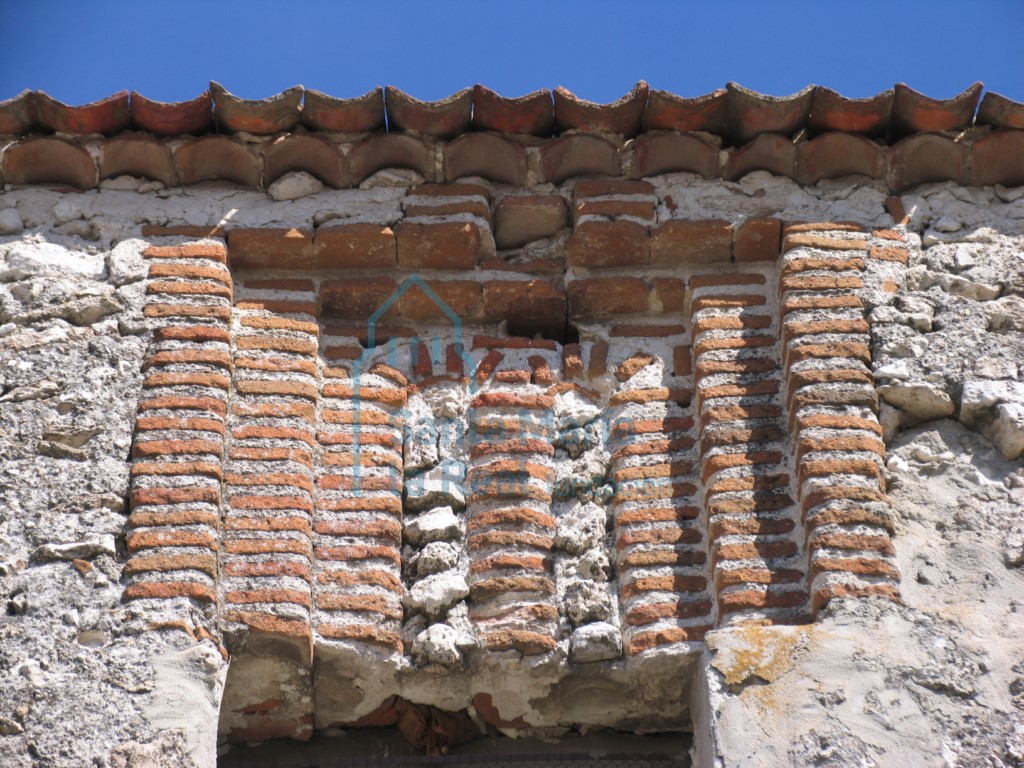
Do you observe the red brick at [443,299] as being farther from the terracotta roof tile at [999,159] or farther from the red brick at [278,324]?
the terracotta roof tile at [999,159]

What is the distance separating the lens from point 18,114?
16.1 feet

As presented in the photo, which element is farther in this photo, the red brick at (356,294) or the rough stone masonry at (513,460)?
the red brick at (356,294)

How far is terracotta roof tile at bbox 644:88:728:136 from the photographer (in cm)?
489

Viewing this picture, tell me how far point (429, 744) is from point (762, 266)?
1.92 metres

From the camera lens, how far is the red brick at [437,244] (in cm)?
488

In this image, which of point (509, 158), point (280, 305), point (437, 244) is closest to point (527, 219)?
point (509, 158)

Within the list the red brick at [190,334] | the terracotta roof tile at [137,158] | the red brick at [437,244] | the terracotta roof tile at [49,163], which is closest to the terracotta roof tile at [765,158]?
the red brick at [437,244]

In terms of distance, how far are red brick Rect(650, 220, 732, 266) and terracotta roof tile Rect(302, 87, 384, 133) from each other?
1.02 meters

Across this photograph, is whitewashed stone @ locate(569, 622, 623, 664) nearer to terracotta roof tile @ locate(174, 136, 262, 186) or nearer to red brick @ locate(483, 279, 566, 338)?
red brick @ locate(483, 279, 566, 338)

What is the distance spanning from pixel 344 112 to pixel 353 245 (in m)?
0.45

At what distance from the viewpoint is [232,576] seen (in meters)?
4.12

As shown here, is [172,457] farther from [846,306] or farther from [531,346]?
[846,306]

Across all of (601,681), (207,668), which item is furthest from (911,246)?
(207,668)

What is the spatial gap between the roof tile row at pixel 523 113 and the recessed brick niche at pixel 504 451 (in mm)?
250
